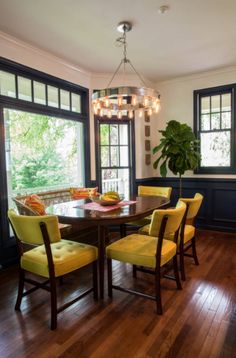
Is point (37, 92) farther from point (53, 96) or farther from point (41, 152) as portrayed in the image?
point (41, 152)

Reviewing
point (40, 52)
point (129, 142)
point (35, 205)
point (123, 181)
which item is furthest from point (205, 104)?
point (35, 205)

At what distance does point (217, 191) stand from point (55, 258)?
3.30m

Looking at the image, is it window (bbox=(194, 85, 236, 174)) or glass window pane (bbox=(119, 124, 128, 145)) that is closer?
window (bbox=(194, 85, 236, 174))

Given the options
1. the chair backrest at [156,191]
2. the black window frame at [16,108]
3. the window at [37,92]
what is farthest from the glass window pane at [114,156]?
the chair backrest at [156,191]

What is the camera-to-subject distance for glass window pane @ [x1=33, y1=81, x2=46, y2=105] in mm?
3543

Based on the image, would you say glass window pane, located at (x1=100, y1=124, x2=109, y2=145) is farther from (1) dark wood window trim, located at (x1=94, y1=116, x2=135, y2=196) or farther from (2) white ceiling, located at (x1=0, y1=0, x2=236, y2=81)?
(2) white ceiling, located at (x1=0, y1=0, x2=236, y2=81)

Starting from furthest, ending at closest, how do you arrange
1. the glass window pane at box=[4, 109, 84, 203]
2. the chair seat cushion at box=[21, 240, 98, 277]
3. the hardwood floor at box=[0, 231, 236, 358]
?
the glass window pane at box=[4, 109, 84, 203] < the chair seat cushion at box=[21, 240, 98, 277] < the hardwood floor at box=[0, 231, 236, 358]

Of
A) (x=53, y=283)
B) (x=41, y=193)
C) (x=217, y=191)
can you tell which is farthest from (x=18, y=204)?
(x=217, y=191)

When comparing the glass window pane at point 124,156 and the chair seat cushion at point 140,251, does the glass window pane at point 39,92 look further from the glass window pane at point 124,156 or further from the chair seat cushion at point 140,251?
the chair seat cushion at point 140,251

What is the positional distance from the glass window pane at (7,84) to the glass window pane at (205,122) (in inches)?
126

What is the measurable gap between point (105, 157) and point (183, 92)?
6.29ft

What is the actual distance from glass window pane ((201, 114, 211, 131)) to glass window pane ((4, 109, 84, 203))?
2202 millimetres

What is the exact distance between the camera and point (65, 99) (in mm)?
4043

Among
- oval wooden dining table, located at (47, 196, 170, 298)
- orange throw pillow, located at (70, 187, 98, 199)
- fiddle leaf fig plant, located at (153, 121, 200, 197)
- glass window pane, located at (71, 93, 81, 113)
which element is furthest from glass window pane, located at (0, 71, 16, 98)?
fiddle leaf fig plant, located at (153, 121, 200, 197)
